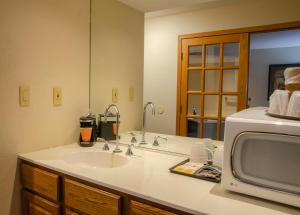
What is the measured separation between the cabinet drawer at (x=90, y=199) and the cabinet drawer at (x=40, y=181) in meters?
0.09

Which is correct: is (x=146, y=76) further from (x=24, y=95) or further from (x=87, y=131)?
(x=24, y=95)

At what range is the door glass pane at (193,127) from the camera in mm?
1583

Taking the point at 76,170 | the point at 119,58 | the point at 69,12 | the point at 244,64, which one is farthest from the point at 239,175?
the point at 69,12

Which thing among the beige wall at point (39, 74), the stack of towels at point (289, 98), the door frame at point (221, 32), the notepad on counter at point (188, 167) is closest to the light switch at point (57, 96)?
the beige wall at point (39, 74)

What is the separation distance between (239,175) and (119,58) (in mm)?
1397

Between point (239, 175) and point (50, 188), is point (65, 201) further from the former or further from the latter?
point (239, 175)

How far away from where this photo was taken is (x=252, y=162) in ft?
3.30

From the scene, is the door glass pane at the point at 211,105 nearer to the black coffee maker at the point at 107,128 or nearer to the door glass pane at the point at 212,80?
the door glass pane at the point at 212,80

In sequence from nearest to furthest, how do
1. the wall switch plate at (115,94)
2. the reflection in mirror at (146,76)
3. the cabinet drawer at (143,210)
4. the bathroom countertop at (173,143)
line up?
the cabinet drawer at (143,210) < the reflection in mirror at (146,76) < the bathroom countertop at (173,143) < the wall switch plate at (115,94)

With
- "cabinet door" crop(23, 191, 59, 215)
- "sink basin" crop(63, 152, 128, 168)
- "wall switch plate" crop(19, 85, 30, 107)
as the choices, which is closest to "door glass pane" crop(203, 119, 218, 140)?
"sink basin" crop(63, 152, 128, 168)

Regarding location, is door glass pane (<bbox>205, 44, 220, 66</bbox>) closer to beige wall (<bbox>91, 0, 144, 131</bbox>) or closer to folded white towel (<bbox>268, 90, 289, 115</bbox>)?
folded white towel (<bbox>268, 90, 289, 115</bbox>)

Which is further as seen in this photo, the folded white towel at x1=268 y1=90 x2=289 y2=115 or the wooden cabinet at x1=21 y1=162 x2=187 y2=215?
the wooden cabinet at x1=21 y1=162 x2=187 y2=215

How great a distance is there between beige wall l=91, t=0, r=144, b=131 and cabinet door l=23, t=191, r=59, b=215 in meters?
0.79

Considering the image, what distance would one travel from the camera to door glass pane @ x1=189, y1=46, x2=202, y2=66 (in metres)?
1.53
